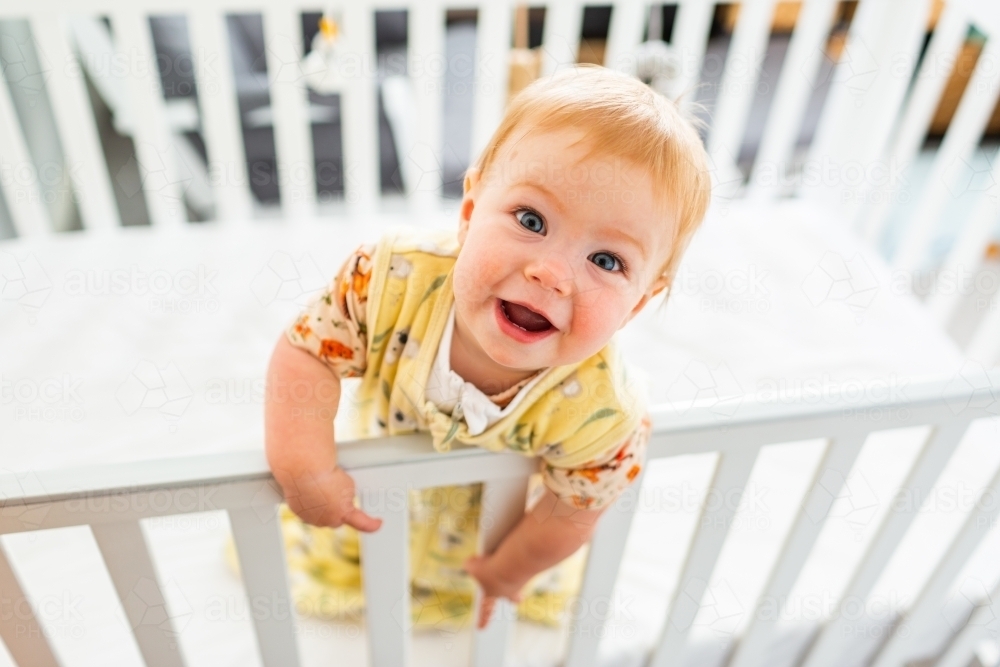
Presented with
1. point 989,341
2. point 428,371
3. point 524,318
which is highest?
point 524,318

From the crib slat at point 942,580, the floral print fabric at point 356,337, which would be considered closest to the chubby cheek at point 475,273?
the floral print fabric at point 356,337

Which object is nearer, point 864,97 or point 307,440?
point 307,440

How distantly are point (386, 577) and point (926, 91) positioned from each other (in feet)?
4.10

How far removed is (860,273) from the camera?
1392mm

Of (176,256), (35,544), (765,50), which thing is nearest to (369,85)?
(176,256)

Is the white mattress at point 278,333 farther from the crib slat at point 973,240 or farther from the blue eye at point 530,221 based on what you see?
the blue eye at point 530,221

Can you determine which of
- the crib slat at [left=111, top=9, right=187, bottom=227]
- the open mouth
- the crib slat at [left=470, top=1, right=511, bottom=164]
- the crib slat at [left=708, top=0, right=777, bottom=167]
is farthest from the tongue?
the crib slat at [left=708, top=0, right=777, bottom=167]

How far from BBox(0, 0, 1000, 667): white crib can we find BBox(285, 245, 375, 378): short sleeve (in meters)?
0.09

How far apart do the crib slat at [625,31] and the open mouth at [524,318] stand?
3.28 feet

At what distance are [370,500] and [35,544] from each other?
0.53 metres

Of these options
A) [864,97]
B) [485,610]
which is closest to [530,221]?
[485,610]

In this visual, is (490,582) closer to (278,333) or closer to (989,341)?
(278,333)

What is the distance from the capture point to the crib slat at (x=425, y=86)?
4.27ft

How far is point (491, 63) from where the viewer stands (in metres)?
1.37
